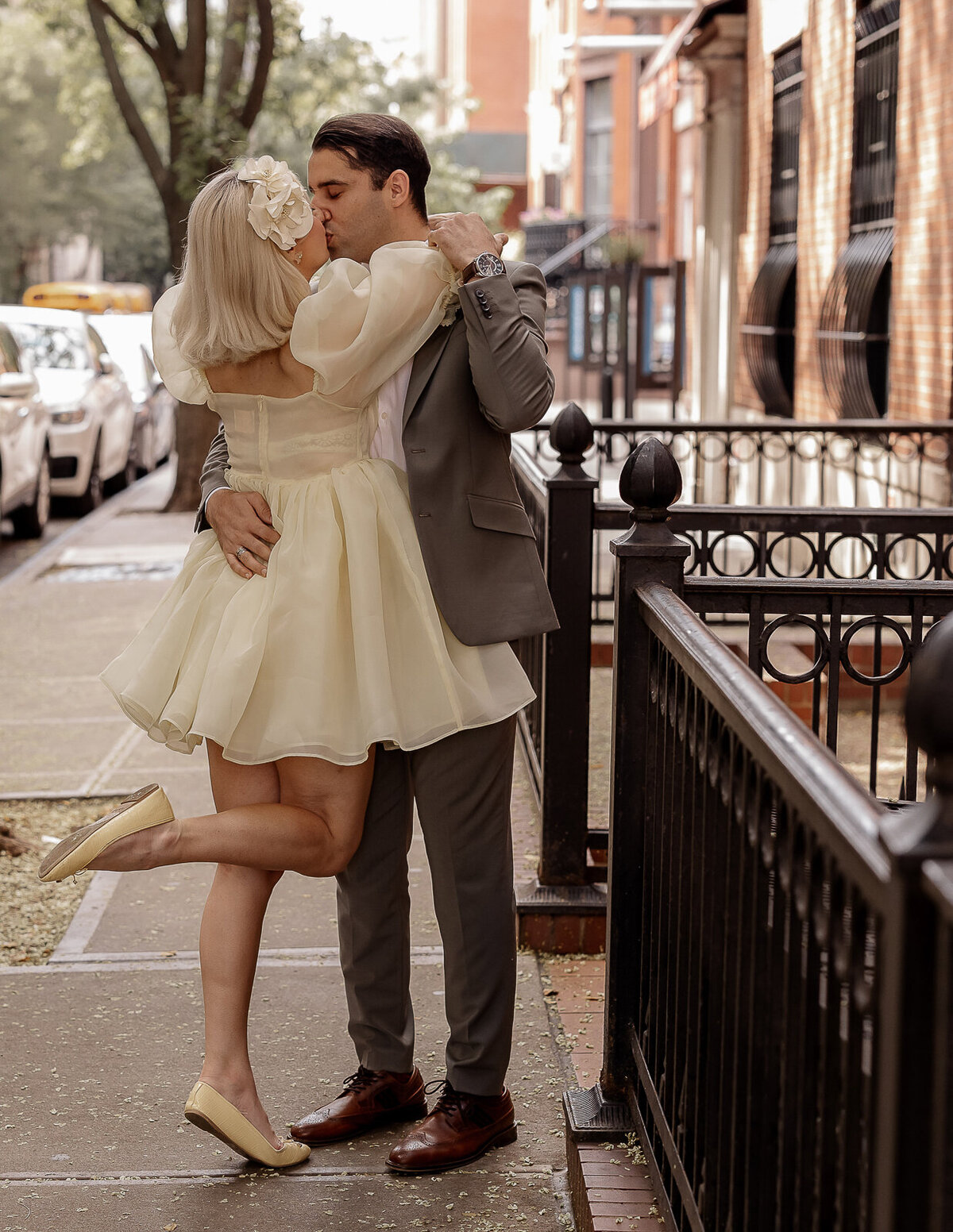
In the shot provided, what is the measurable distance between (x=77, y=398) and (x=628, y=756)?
1346cm

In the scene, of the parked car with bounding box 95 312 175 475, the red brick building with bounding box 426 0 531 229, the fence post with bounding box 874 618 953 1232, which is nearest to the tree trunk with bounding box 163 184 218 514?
the parked car with bounding box 95 312 175 475

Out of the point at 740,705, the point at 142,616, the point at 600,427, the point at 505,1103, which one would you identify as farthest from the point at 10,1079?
the point at 142,616

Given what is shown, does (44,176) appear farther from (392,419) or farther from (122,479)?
(392,419)

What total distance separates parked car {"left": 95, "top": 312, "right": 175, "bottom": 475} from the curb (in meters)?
0.67

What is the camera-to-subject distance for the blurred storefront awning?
14938mm

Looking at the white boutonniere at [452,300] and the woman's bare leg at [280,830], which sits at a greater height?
the white boutonniere at [452,300]

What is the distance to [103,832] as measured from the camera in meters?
2.96

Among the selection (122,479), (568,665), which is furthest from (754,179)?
(568,665)

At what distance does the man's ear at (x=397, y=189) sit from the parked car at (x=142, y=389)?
54.5ft

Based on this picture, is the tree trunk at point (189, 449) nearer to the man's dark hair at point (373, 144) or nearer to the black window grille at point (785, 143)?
the black window grille at point (785, 143)

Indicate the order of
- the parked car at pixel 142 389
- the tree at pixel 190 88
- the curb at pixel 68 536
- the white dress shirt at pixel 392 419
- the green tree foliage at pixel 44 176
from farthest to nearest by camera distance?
1. the green tree foliage at pixel 44 176
2. the parked car at pixel 142 389
3. the tree at pixel 190 88
4. the curb at pixel 68 536
5. the white dress shirt at pixel 392 419

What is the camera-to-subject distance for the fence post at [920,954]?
51.1 inches

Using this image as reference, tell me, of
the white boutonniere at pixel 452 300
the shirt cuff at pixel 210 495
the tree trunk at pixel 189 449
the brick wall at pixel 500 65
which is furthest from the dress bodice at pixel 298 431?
the brick wall at pixel 500 65

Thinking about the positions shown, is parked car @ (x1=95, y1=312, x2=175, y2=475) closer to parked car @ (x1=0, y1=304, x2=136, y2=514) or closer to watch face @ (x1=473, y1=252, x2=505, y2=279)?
parked car @ (x1=0, y1=304, x2=136, y2=514)
